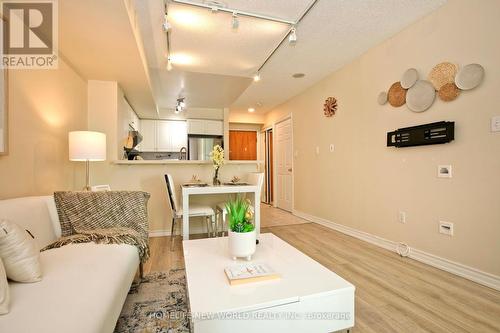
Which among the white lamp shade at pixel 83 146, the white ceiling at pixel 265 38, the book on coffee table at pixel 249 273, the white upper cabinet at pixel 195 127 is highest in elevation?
the white ceiling at pixel 265 38

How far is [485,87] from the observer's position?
1944 mm

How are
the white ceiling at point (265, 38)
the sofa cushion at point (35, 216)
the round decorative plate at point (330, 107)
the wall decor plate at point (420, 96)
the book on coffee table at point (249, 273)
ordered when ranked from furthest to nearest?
the round decorative plate at point (330, 107)
the wall decor plate at point (420, 96)
the white ceiling at point (265, 38)
the sofa cushion at point (35, 216)
the book on coffee table at point (249, 273)

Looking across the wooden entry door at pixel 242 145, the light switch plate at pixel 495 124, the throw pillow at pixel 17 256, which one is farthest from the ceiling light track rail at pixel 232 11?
the wooden entry door at pixel 242 145

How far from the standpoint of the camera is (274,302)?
1.03 meters

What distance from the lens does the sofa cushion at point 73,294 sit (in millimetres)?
822

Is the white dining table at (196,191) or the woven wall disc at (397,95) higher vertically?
the woven wall disc at (397,95)

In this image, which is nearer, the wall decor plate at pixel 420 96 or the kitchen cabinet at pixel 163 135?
the wall decor plate at pixel 420 96

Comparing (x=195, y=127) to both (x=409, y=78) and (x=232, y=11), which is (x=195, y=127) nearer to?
(x=232, y=11)

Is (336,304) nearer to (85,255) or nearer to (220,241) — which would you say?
(220,241)

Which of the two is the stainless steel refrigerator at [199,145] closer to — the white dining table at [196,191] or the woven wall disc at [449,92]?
the white dining table at [196,191]

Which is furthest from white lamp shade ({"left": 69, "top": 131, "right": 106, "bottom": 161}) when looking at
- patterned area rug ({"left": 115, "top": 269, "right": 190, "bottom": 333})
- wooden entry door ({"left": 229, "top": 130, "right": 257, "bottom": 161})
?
wooden entry door ({"left": 229, "top": 130, "right": 257, "bottom": 161})

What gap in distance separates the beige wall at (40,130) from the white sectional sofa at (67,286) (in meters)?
0.39

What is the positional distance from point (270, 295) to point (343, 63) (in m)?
3.32

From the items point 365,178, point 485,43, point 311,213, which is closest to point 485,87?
point 485,43
